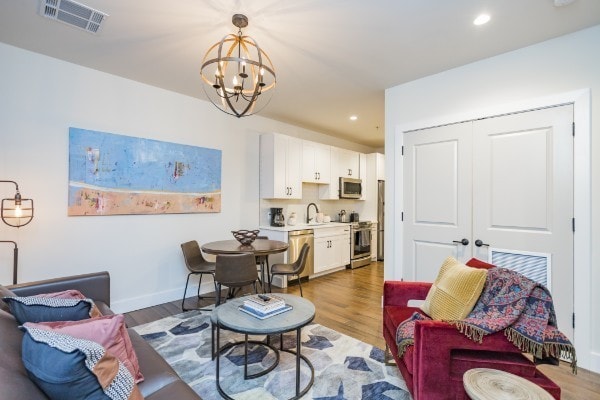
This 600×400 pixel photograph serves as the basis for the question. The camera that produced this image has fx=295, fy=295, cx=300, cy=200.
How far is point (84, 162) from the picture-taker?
3057 millimetres

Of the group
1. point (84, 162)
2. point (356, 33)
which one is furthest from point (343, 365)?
point (84, 162)

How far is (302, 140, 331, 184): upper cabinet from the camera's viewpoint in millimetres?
5113

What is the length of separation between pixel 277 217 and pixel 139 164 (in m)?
2.14

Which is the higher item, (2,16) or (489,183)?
(2,16)

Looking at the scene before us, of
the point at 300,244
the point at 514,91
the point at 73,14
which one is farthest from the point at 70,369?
the point at 300,244

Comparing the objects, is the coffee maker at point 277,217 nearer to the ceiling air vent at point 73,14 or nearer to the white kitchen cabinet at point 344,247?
the white kitchen cabinet at point 344,247

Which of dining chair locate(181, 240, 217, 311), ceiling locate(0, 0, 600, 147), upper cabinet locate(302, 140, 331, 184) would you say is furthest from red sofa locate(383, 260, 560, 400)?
upper cabinet locate(302, 140, 331, 184)

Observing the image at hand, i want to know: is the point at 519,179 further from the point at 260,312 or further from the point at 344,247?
the point at 344,247

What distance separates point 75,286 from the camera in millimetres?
2234

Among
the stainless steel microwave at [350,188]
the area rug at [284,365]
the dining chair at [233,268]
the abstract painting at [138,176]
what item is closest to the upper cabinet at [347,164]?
the stainless steel microwave at [350,188]

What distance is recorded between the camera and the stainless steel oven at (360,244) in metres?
5.68

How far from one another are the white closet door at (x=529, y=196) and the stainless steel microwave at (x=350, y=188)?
3061 millimetres

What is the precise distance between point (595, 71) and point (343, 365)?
3.06 metres

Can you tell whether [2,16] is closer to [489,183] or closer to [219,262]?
[219,262]
